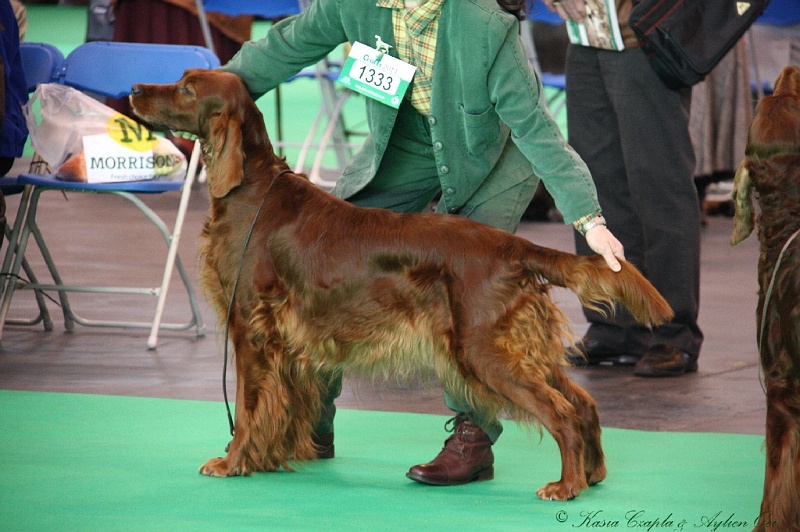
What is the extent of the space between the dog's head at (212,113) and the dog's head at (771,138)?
1.21 m

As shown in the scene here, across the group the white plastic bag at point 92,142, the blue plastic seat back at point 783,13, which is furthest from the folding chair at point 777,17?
the white plastic bag at point 92,142

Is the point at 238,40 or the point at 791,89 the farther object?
the point at 238,40

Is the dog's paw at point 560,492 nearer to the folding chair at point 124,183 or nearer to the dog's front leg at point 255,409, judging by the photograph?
the dog's front leg at point 255,409

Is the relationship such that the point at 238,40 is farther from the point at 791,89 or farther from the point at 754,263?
the point at 791,89

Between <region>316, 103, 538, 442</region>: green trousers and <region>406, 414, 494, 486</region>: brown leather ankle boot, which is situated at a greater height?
<region>316, 103, 538, 442</region>: green trousers

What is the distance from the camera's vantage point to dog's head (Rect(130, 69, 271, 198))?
2.95 m

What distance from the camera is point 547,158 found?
289 cm

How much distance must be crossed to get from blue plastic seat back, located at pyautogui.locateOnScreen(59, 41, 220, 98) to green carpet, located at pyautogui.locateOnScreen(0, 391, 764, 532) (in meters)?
1.52

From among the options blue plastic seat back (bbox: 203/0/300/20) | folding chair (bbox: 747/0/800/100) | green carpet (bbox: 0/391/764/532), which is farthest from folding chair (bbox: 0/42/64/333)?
folding chair (bbox: 747/0/800/100)

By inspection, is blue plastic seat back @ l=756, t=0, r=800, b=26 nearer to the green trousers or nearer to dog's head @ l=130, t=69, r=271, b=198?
the green trousers

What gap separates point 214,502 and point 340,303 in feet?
1.82

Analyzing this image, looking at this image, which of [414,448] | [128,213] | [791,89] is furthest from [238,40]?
[791,89]

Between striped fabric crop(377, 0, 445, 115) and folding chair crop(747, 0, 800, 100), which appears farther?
folding chair crop(747, 0, 800, 100)

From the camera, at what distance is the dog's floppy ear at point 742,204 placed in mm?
2555
